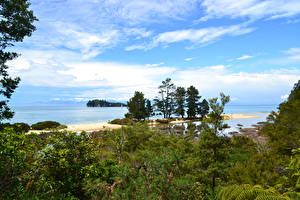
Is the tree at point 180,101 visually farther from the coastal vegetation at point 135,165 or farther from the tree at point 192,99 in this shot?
the coastal vegetation at point 135,165

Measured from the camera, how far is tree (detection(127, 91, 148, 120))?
4219 cm

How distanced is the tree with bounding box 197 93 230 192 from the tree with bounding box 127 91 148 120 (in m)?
35.9

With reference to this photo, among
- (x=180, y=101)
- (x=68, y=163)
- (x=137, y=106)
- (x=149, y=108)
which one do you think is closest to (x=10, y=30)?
(x=68, y=163)

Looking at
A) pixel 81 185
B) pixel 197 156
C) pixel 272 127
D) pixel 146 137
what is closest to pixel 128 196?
pixel 81 185

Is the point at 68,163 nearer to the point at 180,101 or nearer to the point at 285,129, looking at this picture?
the point at 285,129

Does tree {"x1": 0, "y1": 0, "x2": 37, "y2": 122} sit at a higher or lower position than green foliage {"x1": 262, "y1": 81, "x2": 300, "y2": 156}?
higher

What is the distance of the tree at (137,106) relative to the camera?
42188 mm

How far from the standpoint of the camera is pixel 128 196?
2711 mm

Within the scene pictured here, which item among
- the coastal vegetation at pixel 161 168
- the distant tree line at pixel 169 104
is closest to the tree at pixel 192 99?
the distant tree line at pixel 169 104

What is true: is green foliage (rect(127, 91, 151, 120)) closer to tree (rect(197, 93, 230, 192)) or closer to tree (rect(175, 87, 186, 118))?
tree (rect(175, 87, 186, 118))

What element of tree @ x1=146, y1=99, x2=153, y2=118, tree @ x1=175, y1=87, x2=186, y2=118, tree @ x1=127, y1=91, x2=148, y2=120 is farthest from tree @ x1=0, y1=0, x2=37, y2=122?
tree @ x1=175, y1=87, x2=186, y2=118

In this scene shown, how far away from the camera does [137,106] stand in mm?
43250

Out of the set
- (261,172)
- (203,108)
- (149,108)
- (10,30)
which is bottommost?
(261,172)

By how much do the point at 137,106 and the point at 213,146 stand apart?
1497 inches
